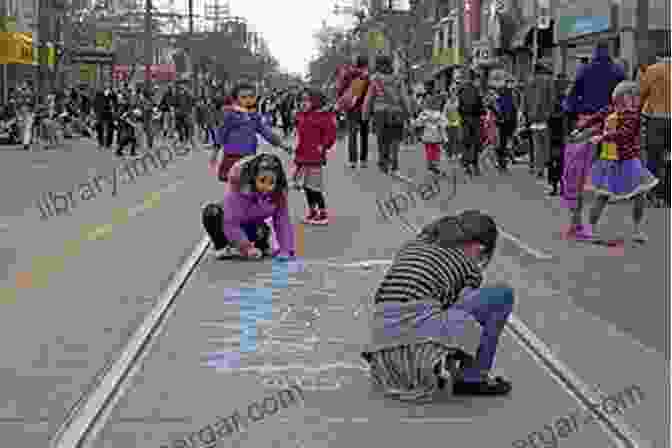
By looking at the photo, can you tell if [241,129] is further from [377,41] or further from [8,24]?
[377,41]

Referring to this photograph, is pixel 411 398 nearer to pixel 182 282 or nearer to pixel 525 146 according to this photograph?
pixel 182 282

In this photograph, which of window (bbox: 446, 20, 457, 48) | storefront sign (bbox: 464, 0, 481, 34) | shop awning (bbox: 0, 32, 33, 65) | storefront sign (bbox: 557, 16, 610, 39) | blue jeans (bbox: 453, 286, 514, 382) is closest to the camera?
blue jeans (bbox: 453, 286, 514, 382)

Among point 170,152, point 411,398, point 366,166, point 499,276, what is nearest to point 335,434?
point 411,398

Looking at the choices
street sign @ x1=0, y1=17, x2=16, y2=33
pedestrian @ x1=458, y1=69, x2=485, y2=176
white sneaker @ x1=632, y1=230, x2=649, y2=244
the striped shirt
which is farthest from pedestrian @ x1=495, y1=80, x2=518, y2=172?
street sign @ x1=0, y1=17, x2=16, y2=33

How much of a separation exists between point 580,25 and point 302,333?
3153 cm

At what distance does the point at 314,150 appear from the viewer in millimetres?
15469

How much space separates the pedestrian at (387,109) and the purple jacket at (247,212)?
11.7 m

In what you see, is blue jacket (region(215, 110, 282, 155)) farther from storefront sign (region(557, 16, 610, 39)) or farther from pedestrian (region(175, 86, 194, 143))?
pedestrian (region(175, 86, 194, 143))

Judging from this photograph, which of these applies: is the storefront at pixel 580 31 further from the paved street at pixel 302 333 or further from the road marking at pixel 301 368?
the road marking at pixel 301 368

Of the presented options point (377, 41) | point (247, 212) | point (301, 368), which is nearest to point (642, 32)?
point (247, 212)

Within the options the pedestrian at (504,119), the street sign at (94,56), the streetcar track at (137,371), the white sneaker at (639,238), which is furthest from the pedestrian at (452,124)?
the street sign at (94,56)

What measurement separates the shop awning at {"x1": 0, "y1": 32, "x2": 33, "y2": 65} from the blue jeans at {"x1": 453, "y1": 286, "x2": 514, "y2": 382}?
43.0 m

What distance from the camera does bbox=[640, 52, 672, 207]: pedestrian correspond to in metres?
17.1

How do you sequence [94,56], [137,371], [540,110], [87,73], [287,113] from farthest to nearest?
[87,73] < [94,56] < [287,113] < [540,110] < [137,371]
